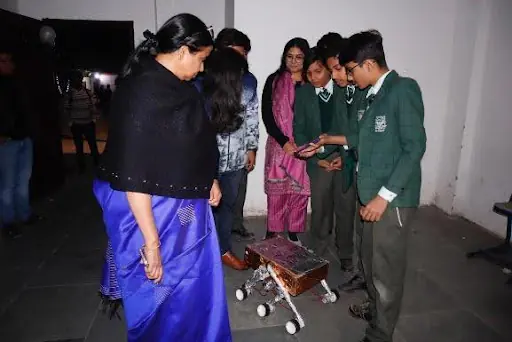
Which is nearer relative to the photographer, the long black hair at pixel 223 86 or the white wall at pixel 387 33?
the long black hair at pixel 223 86

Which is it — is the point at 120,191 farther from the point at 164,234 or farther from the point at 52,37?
the point at 52,37

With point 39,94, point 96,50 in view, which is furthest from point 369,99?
point 96,50

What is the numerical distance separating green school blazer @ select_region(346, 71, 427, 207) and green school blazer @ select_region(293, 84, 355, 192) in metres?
0.74

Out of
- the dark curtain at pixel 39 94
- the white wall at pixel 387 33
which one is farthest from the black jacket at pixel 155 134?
the dark curtain at pixel 39 94

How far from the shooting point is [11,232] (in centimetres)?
348

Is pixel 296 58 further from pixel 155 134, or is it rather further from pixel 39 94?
pixel 39 94

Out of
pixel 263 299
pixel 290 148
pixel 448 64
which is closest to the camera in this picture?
pixel 263 299

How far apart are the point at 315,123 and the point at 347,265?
3.70ft

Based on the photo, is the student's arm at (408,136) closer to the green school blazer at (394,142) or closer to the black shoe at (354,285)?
the green school blazer at (394,142)

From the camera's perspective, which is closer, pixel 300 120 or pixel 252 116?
pixel 252 116

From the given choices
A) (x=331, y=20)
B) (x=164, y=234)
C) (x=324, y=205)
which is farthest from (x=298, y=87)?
(x=164, y=234)

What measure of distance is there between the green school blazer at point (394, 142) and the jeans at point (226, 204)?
110 cm

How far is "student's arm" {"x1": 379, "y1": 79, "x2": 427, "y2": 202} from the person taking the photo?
1.72m

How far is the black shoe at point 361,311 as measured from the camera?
2.37m
